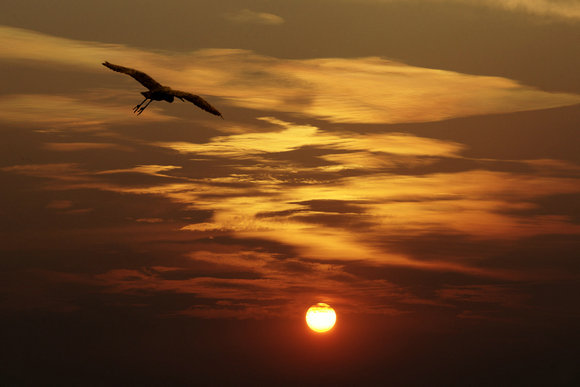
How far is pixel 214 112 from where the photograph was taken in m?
76.4

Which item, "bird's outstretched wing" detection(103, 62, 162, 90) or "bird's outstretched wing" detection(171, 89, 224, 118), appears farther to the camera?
"bird's outstretched wing" detection(171, 89, 224, 118)

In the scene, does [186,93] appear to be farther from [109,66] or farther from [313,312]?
[313,312]

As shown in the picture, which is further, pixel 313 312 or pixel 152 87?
pixel 313 312

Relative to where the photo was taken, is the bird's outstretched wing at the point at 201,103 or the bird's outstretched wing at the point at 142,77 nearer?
the bird's outstretched wing at the point at 142,77

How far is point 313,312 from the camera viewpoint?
534ft

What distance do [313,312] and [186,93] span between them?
3629 inches

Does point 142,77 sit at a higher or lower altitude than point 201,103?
higher

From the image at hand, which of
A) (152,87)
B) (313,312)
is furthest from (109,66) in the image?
(313,312)

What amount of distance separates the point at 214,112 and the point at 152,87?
16.3ft

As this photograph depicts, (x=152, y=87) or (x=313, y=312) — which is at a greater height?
(x=313, y=312)

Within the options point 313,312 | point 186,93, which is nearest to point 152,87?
point 186,93

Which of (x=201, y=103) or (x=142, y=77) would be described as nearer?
(x=142, y=77)

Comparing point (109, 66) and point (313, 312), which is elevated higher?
point (313, 312)

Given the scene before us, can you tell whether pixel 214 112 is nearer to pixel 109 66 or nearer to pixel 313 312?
pixel 109 66
